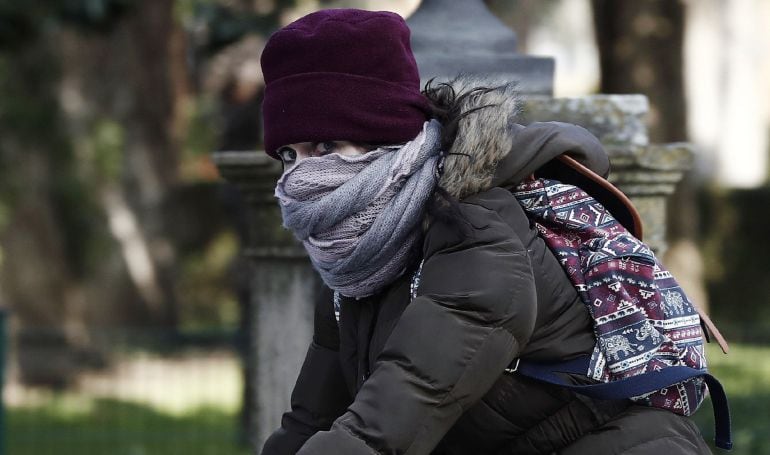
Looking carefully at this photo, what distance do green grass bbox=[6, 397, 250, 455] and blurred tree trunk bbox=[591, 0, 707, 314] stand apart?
4148 millimetres

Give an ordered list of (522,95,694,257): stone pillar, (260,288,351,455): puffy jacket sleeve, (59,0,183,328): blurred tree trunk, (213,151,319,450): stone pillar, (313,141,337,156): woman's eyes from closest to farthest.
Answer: (313,141,337,156): woman's eyes < (260,288,351,455): puffy jacket sleeve < (522,95,694,257): stone pillar < (213,151,319,450): stone pillar < (59,0,183,328): blurred tree trunk

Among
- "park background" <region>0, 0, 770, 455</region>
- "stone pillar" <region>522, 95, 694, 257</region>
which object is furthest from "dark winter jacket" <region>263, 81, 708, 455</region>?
"park background" <region>0, 0, 770, 455</region>

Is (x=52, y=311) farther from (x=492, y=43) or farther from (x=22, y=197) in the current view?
(x=492, y=43)

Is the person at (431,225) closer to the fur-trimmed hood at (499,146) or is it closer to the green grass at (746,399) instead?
the fur-trimmed hood at (499,146)

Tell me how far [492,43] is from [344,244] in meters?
1.77

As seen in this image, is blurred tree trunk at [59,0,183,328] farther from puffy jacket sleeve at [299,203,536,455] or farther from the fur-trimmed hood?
puffy jacket sleeve at [299,203,536,455]

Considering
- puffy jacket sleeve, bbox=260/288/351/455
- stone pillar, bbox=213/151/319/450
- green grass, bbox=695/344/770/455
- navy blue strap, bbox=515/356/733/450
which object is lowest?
green grass, bbox=695/344/770/455

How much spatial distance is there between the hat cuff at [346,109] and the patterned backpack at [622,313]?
10.3 inches

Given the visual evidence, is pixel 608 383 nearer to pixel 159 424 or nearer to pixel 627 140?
pixel 627 140

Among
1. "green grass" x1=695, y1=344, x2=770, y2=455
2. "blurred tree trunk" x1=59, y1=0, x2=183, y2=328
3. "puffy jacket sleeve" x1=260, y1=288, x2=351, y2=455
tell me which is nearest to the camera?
"puffy jacket sleeve" x1=260, y1=288, x2=351, y2=455

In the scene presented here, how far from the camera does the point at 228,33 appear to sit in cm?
777

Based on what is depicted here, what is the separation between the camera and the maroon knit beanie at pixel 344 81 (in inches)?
91.4

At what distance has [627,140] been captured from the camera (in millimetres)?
3754

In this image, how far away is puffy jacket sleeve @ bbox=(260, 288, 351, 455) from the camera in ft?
8.68
